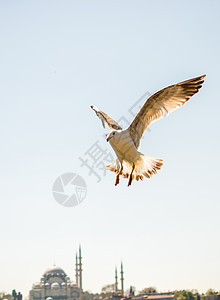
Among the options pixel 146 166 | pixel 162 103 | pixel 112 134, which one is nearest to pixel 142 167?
pixel 146 166

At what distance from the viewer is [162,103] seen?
578cm

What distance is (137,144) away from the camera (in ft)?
18.5

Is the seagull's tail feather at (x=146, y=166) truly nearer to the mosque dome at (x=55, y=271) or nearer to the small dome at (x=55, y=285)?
the small dome at (x=55, y=285)

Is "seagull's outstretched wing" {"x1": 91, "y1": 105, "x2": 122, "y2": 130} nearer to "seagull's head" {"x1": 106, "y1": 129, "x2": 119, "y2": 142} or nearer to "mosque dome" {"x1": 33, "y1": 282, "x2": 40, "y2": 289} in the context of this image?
"seagull's head" {"x1": 106, "y1": 129, "x2": 119, "y2": 142}

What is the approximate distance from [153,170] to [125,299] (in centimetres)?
6922

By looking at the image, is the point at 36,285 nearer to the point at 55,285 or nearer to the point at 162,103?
the point at 55,285

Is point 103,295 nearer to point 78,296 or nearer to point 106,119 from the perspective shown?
point 78,296

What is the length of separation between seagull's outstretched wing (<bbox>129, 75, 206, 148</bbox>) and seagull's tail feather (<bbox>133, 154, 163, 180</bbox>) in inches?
14.8

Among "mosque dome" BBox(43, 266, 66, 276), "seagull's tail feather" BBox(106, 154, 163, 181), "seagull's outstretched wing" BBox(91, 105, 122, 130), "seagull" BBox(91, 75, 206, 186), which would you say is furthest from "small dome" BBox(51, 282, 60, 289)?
"seagull's outstretched wing" BBox(91, 105, 122, 130)

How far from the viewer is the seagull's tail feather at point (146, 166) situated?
19.4 feet

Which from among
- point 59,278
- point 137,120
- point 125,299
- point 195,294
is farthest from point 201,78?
point 59,278

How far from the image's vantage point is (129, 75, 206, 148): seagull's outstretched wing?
5.52 meters

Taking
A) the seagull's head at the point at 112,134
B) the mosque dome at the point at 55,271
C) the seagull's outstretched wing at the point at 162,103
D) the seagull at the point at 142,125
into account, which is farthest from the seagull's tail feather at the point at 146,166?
the mosque dome at the point at 55,271

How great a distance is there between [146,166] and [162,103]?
2.65 ft
